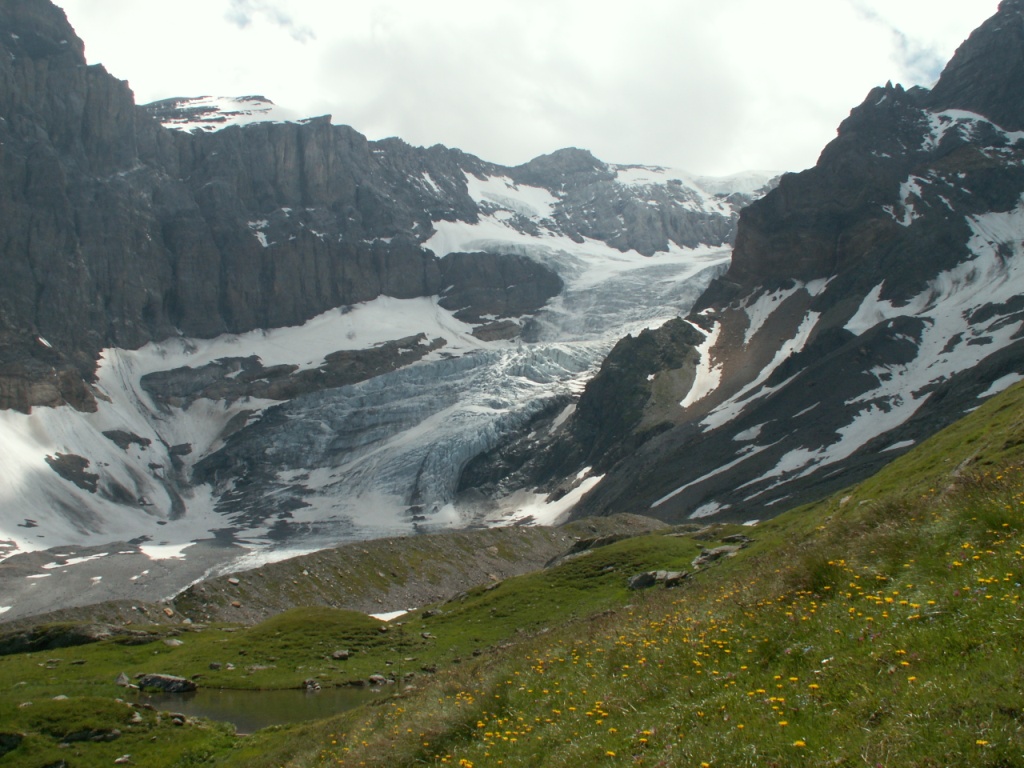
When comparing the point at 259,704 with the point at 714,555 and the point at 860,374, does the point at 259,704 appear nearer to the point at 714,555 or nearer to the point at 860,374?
the point at 714,555

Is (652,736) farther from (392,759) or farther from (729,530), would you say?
(729,530)

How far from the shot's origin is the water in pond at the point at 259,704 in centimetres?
3422

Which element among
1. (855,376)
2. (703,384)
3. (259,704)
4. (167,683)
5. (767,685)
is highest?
(703,384)

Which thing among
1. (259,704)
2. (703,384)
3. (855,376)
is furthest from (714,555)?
(703,384)

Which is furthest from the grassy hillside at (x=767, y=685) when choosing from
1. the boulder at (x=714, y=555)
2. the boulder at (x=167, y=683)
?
the boulder at (x=714, y=555)

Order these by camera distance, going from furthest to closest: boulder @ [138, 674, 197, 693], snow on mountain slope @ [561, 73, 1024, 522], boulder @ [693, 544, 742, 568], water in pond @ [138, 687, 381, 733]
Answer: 1. snow on mountain slope @ [561, 73, 1024, 522]
2. boulder @ [693, 544, 742, 568]
3. boulder @ [138, 674, 197, 693]
4. water in pond @ [138, 687, 381, 733]

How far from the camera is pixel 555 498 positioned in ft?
A: 633

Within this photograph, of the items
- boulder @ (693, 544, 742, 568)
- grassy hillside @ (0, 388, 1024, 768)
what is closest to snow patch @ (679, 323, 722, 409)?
boulder @ (693, 544, 742, 568)

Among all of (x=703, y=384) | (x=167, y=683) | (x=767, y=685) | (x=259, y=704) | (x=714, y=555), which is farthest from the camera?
(x=703, y=384)

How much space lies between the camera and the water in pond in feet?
112

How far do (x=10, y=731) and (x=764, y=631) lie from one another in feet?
77.5

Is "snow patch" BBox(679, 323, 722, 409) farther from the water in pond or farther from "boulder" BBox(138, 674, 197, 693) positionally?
"boulder" BBox(138, 674, 197, 693)

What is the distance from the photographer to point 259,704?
37281mm

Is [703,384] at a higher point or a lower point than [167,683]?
higher
